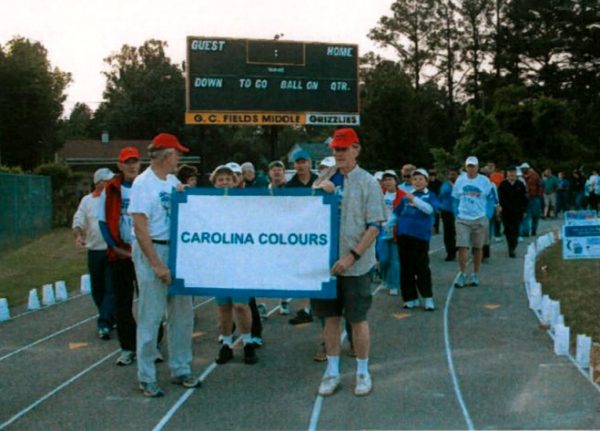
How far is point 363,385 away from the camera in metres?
7.06

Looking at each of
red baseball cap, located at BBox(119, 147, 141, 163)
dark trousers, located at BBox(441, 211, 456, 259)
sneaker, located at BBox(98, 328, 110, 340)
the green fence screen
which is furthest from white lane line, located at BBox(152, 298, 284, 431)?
the green fence screen

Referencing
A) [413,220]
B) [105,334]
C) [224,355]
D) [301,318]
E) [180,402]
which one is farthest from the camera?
[413,220]

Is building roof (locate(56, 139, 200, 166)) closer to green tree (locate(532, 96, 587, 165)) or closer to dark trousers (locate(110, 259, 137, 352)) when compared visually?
green tree (locate(532, 96, 587, 165))

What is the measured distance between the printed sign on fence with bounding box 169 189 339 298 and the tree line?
124 ft

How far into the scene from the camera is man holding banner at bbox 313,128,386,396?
7.01 m

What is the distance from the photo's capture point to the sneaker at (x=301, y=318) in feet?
33.7

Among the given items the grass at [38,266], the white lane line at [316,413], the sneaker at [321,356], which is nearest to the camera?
the white lane line at [316,413]

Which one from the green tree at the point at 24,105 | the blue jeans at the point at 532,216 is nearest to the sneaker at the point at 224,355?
the blue jeans at the point at 532,216

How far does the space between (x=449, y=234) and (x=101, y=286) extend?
9.24m

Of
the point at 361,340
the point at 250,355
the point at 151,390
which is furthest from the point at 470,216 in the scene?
the point at 151,390

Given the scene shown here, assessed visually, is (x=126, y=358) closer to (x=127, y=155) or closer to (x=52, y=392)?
(x=52, y=392)

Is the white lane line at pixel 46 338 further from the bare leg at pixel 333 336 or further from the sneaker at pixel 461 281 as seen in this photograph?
the sneaker at pixel 461 281

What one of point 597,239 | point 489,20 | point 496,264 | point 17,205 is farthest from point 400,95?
point 597,239

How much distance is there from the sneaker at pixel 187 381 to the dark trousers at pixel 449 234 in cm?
1056
